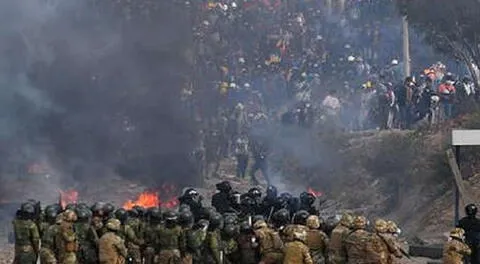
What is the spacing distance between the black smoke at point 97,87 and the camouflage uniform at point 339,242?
14.6m

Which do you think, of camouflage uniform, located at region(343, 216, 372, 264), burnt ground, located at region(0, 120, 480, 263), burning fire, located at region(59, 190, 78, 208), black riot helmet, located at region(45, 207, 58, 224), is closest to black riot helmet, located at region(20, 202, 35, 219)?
black riot helmet, located at region(45, 207, 58, 224)

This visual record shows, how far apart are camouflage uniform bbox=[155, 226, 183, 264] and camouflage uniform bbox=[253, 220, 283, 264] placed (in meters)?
1.42

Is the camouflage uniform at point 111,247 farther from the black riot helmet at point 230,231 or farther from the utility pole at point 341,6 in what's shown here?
the utility pole at point 341,6

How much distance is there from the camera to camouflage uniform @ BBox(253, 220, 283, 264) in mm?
15297

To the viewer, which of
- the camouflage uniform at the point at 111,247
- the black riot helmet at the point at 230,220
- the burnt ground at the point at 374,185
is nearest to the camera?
the camouflage uniform at the point at 111,247

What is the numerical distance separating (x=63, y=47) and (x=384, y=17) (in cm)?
1101

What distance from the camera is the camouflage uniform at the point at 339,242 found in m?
14.7

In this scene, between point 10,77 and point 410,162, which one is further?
point 10,77

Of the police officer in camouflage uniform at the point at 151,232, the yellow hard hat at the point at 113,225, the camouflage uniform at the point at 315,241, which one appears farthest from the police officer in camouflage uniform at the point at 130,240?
the camouflage uniform at the point at 315,241

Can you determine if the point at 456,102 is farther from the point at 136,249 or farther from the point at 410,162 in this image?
the point at 136,249

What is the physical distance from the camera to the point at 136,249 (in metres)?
16.5

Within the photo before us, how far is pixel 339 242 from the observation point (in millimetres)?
14758

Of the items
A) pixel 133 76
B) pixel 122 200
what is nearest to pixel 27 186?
pixel 122 200

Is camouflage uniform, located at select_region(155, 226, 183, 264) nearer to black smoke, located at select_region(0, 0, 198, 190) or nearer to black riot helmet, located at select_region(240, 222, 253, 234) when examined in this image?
black riot helmet, located at select_region(240, 222, 253, 234)
